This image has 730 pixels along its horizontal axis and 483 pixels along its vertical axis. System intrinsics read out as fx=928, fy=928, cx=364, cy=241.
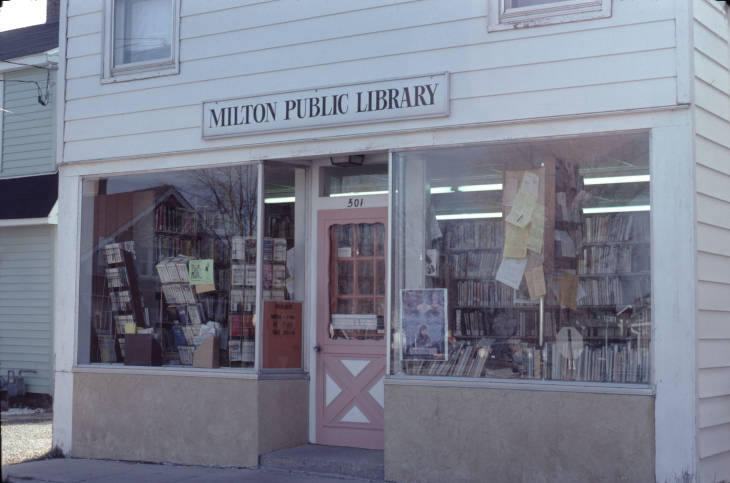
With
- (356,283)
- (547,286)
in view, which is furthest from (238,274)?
(547,286)

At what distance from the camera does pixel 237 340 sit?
9477 millimetres

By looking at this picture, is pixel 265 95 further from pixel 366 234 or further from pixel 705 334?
pixel 705 334

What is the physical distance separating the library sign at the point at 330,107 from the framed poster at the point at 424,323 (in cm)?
161

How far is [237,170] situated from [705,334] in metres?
4.79

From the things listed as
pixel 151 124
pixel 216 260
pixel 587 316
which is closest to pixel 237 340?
pixel 216 260

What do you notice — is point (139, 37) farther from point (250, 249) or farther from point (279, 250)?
point (279, 250)

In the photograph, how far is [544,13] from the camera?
7.80 metres

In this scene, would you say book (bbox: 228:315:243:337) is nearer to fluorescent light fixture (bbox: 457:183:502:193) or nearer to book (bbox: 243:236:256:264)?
book (bbox: 243:236:256:264)

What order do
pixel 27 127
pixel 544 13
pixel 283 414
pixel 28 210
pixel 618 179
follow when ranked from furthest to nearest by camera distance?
pixel 27 127 < pixel 28 210 < pixel 283 414 < pixel 544 13 < pixel 618 179

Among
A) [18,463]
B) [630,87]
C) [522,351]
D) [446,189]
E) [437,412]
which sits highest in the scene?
[630,87]

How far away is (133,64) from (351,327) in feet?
12.3

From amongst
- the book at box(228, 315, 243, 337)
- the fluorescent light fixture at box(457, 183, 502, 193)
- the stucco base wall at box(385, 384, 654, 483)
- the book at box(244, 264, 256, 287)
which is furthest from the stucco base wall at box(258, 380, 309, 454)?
the fluorescent light fixture at box(457, 183, 502, 193)

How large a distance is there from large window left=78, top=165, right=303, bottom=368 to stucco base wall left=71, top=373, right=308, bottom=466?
0.92 ft

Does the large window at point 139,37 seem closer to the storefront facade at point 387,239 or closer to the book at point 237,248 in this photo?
the storefront facade at point 387,239
